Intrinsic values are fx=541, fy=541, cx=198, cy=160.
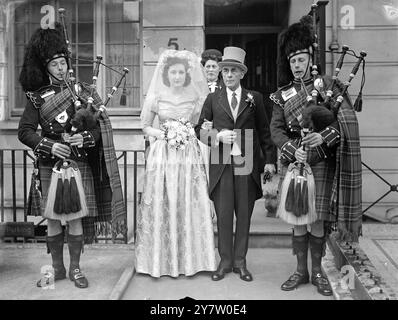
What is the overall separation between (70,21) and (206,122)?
3490 millimetres

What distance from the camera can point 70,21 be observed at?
7215mm

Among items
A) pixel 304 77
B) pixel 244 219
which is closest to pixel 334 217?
pixel 244 219

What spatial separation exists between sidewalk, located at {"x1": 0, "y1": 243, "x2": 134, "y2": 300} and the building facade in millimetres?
999

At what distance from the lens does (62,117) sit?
14.3 feet

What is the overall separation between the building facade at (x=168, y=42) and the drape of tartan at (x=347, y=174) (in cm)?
271

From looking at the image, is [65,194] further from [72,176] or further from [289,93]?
[289,93]

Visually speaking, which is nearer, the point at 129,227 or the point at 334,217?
the point at 334,217

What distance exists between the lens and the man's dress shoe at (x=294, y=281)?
4355 mm

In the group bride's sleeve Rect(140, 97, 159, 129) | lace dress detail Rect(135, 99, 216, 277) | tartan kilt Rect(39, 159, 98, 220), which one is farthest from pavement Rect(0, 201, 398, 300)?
bride's sleeve Rect(140, 97, 159, 129)

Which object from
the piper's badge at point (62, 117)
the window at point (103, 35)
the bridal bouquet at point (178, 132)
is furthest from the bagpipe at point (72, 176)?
the window at point (103, 35)

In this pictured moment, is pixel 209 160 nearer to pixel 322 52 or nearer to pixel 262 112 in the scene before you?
pixel 262 112

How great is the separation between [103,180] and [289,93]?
1750 millimetres

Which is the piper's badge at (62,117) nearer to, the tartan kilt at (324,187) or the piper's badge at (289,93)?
the piper's badge at (289,93)

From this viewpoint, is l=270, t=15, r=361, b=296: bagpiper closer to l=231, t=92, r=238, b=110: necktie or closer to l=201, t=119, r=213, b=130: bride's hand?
l=231, t=92, r=238, b=110: necktie
